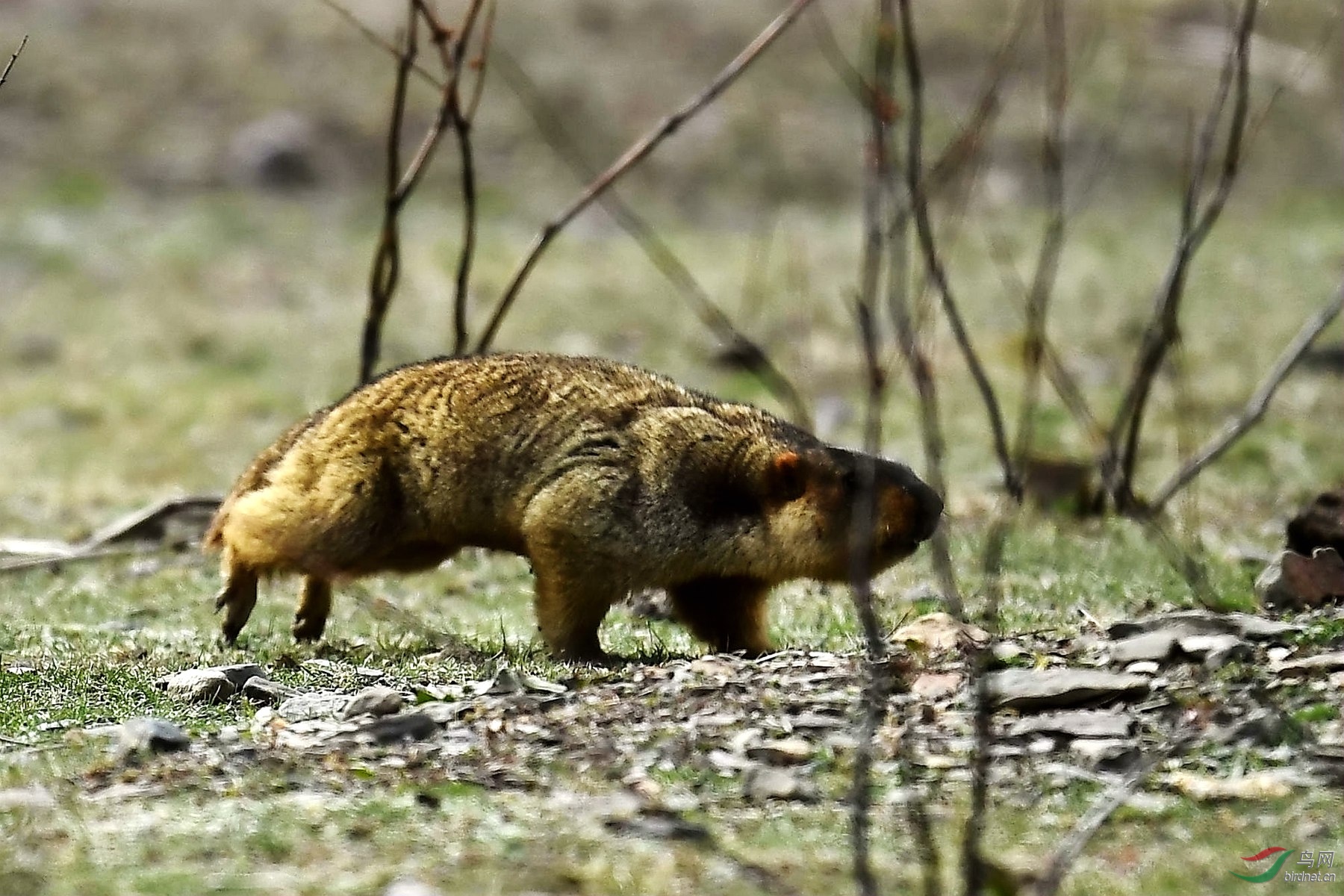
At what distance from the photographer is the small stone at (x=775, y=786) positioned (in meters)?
4.95

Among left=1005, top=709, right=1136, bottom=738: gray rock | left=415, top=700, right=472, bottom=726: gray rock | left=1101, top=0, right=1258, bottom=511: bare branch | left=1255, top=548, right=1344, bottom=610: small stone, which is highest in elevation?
left=1101, top=0, right=1258, bottom=511: bare branch

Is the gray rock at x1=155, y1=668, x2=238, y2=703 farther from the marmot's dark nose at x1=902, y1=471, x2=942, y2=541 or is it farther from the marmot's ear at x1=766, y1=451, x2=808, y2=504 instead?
the marmot's dark nose at x1=902, y1=471, x2=942, y2=541

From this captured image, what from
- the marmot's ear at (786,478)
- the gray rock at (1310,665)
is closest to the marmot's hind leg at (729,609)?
the marmot's ear at (786,478)

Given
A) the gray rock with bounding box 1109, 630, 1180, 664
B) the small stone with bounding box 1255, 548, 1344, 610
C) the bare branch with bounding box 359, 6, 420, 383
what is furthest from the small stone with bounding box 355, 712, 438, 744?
the bare branch with bounding box 359, 6, 420, 383

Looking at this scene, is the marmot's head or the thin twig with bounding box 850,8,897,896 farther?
the marmot's head

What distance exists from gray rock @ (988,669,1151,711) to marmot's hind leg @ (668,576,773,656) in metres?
1.46

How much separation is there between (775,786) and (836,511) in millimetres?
1825

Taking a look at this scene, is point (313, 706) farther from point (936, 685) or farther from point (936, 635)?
point (936, 635)

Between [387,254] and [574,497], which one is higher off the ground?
[387,254]

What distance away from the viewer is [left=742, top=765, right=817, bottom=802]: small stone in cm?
495

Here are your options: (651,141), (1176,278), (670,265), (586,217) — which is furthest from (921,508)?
(586,217)

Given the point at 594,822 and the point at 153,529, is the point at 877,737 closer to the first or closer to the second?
the point at 594,822

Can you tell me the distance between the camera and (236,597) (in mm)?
7383

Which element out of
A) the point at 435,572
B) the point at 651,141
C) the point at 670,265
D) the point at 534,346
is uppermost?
the point at 670,265
